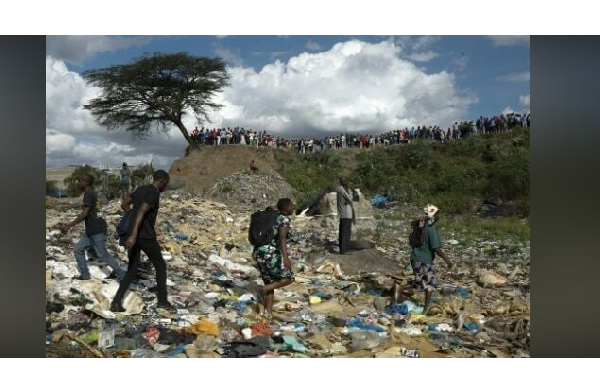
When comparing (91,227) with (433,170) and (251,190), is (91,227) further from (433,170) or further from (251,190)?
(433,170)

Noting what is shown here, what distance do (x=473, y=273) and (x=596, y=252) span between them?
2523 mm

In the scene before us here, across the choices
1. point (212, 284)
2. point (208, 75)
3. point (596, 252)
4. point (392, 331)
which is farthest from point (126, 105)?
point (596, 252)

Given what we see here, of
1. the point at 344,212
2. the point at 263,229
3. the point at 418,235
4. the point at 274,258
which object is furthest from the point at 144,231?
the point at 344,212

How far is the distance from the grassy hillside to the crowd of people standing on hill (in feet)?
1.01

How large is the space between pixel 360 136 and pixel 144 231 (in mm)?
13896

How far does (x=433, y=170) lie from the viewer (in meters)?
16.5

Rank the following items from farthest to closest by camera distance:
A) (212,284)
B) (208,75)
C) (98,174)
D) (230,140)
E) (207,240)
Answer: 1. (230,140)
2. (208,75)
3. (98,174)
4. (207,240)
5. (212,284)

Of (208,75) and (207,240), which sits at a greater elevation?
(208,75)

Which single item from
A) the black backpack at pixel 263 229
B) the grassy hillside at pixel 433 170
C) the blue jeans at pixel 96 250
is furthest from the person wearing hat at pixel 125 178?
the black backpack at pixel 263 229

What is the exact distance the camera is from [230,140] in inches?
580

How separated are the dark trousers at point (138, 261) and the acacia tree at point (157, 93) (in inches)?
272

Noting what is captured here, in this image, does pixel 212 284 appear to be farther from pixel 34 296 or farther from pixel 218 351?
pixel 34 296

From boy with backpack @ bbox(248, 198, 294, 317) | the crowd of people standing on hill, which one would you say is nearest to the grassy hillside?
the crowd of people standing on hill

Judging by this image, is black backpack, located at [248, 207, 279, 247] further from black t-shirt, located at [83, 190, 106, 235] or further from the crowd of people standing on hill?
the crowd of people standing on hill
